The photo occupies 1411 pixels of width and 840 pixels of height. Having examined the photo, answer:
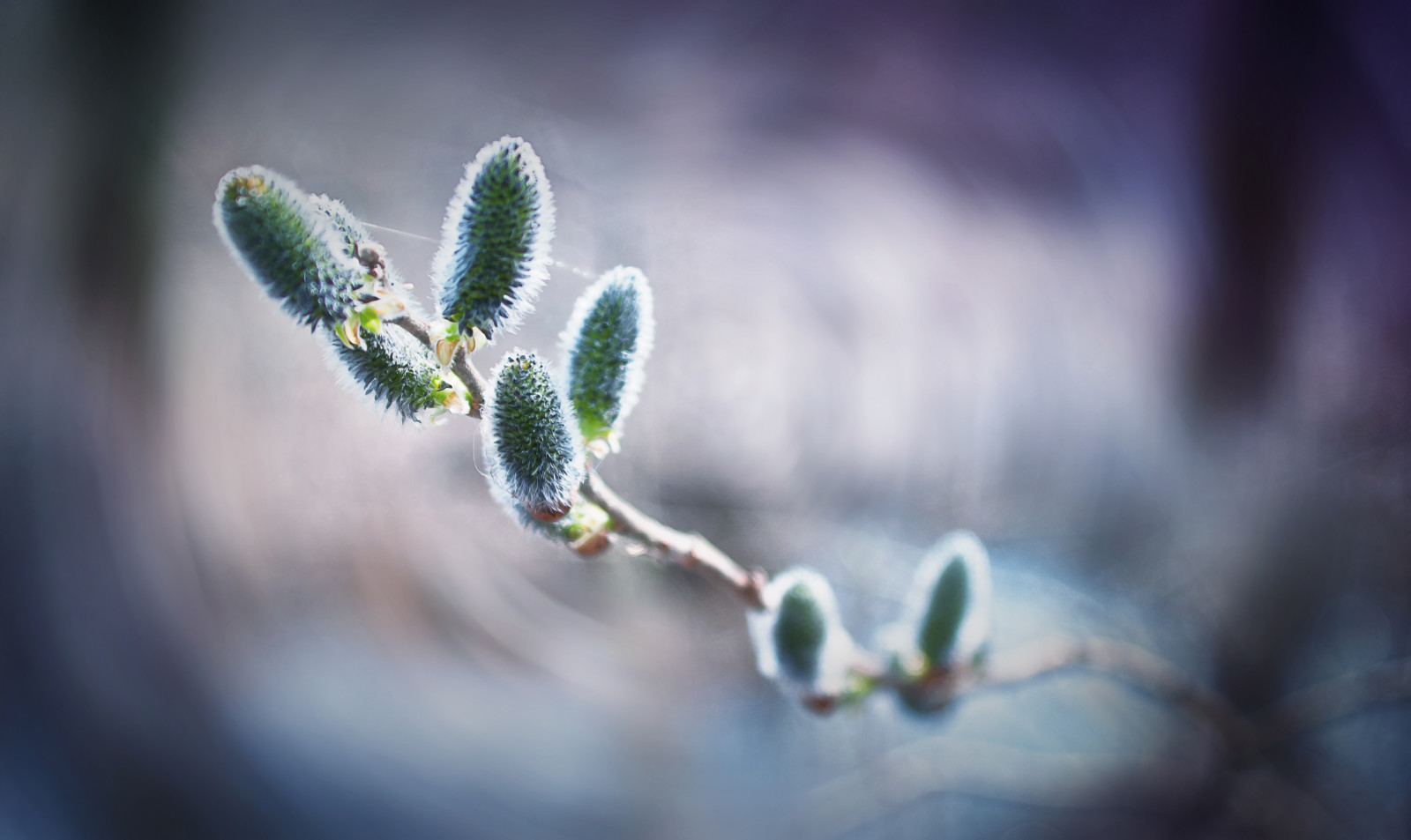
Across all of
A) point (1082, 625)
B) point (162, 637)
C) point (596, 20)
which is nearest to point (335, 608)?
point (162, 637)

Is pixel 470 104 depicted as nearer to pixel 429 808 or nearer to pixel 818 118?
pixel 818 118

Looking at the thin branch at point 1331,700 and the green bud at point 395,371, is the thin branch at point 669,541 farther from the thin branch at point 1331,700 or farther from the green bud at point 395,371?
the thin branch at point 1331,700

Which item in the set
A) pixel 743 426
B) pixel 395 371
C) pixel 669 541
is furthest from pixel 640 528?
pixel 743 426

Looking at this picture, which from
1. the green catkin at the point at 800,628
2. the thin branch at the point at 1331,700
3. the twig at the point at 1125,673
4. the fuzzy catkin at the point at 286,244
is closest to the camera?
the fuzzy catkin at the point at 286,244

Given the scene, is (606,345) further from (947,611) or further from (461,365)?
(947,611)

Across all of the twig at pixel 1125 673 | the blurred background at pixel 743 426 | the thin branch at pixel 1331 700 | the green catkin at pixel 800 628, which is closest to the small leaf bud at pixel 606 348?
the green catkin at pixel 800 628

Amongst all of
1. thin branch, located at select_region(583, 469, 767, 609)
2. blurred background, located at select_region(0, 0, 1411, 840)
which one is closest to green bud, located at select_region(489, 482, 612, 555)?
thin branch, located at select_region(583, 469, 767, 609)

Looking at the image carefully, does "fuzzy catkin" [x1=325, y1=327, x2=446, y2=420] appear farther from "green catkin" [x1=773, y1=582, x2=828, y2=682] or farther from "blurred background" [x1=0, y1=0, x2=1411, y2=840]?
"blurred background" [x1=0, y1=0, x2=1411, y2=840]
